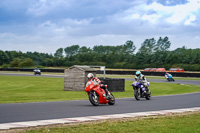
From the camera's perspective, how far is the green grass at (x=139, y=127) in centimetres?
805

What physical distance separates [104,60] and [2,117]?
126937mm

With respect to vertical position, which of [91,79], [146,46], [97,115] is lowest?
[97,115]

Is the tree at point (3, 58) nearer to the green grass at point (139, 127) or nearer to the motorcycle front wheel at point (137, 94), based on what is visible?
the motorcycle front wheel at point (137, 94)

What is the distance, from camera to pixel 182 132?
7.90 meters

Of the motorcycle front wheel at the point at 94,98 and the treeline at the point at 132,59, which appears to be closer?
the motorcycle front wheel at the point at 94,98

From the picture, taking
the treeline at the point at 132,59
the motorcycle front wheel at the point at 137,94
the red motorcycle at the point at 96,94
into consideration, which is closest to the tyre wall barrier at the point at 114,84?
the motorcycle front wheel at the point at 137,94

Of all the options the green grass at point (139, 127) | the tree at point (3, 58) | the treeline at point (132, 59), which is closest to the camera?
the green grass at point (139, 127)

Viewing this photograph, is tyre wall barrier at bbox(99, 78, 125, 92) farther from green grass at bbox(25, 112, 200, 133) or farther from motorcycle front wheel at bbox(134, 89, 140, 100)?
green grass at bbox(25, 112, 200, 133)

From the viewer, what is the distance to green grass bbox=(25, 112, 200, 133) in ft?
26.4

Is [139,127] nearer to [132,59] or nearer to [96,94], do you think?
[96,94]

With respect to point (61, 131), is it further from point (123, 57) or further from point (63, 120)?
point (123, 57)

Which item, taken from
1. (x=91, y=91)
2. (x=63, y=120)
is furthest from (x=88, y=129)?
(x=91, y=91)

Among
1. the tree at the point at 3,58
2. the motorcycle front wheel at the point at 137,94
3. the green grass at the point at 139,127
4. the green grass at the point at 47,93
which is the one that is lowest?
the green grass at the point at 47,93

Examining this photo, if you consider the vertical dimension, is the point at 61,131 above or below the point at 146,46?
below
